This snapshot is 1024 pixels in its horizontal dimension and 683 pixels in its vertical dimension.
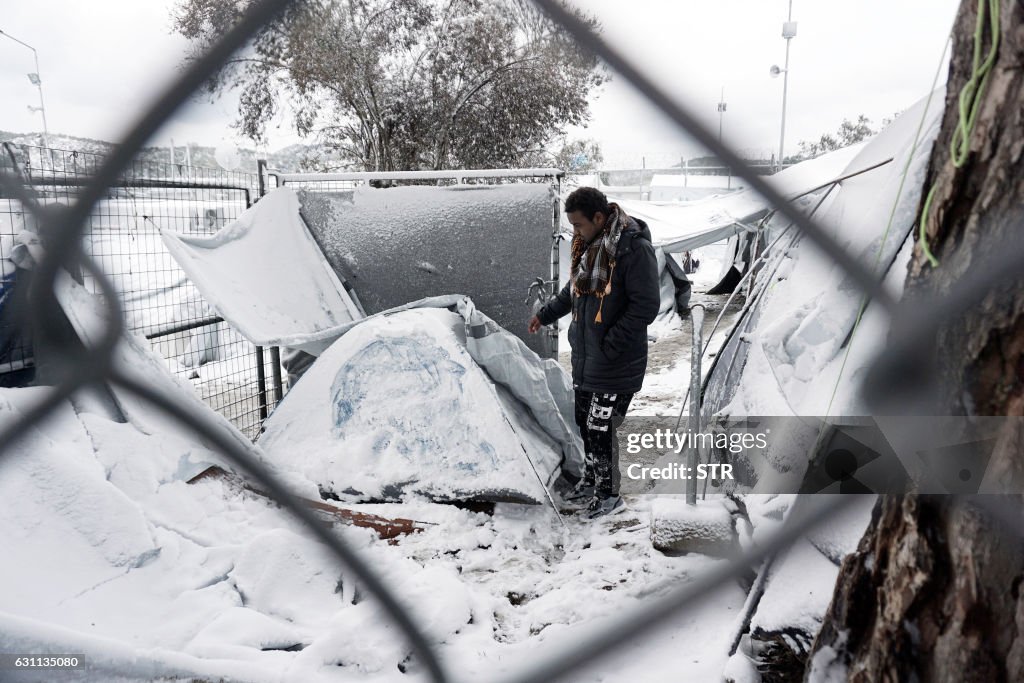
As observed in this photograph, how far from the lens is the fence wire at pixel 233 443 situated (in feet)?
1.47

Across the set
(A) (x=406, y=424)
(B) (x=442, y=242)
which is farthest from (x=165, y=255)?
(A) (x=406, y=424)

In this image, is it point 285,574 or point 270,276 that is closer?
point 285,574

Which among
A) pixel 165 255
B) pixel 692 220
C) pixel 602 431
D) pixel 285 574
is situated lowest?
pixel 285 574

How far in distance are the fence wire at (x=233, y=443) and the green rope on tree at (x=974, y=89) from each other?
92 mm

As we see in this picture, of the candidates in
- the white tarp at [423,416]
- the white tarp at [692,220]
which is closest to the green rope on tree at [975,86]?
the white tarp at [423,416]

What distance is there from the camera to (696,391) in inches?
81.4

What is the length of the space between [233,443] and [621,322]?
2.30 meters

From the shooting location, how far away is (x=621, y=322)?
2.70 m

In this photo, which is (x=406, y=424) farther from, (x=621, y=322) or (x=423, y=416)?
(x=621, y=322)

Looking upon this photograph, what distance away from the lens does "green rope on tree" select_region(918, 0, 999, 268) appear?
463 mm

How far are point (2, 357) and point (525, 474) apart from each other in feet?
7.03

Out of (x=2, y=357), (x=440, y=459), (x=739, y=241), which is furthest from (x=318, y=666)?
(x=739, y=241)

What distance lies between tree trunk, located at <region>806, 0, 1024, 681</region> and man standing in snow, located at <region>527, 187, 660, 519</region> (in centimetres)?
215

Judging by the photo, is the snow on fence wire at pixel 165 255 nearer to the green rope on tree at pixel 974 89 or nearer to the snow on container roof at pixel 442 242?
the snow on container roof at pixel 442 242
